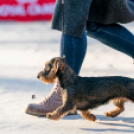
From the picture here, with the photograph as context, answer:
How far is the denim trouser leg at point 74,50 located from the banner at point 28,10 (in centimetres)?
698

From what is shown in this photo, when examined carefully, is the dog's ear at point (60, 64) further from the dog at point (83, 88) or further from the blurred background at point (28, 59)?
the blurred background at point (28, 59)

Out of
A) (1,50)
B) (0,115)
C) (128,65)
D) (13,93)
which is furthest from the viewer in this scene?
(1,50)

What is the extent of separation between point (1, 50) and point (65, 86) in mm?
3869

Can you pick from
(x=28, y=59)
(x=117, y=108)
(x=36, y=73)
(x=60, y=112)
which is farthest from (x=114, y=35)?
(x=28, y=59)

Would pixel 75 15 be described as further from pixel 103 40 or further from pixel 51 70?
pixel 51 70

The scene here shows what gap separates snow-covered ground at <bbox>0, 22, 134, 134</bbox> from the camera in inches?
115

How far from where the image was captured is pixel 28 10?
33.2ft

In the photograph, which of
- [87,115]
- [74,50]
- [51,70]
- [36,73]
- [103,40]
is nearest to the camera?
[51,70]

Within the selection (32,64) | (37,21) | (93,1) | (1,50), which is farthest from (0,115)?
(37,21)

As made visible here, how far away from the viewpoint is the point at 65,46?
3191 mm

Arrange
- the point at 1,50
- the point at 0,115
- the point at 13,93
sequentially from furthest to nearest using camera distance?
the point at 1,50 < the point at 13,93 < the point at 0,115

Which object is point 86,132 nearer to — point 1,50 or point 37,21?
point 1,50

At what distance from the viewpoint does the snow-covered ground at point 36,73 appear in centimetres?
292

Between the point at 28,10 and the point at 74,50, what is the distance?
23.4 ft
